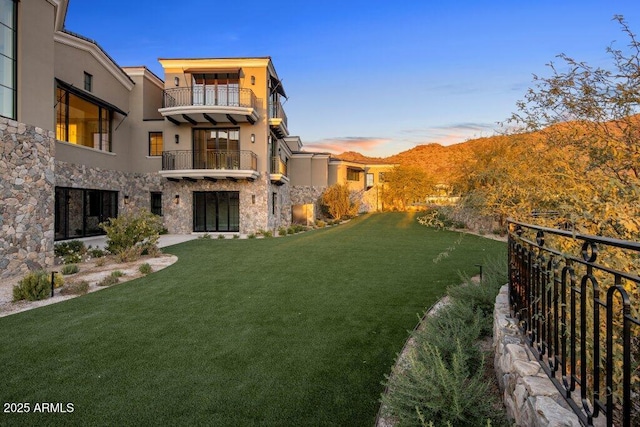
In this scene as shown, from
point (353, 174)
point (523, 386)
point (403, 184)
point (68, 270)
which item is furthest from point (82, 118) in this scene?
point (403, 184)

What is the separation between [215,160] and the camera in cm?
1848

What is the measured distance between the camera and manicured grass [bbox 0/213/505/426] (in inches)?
125

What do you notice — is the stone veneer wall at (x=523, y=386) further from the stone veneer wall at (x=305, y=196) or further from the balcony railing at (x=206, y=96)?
the stone veneer wall at (x=305, y=196)

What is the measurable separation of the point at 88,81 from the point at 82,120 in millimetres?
1811

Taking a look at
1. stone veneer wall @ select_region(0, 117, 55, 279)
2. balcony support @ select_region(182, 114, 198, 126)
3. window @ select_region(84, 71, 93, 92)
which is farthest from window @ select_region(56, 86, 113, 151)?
stone veneer wall @ select_region(0, 117, 55, 279)

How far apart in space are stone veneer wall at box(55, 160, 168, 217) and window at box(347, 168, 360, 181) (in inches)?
825

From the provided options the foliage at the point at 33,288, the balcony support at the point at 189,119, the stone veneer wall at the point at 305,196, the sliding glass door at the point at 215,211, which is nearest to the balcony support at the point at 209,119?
the balcony support at the point at 189,119

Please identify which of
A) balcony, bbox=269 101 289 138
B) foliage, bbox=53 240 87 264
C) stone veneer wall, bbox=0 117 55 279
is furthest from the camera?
balcony, bbox=269 101 289 138

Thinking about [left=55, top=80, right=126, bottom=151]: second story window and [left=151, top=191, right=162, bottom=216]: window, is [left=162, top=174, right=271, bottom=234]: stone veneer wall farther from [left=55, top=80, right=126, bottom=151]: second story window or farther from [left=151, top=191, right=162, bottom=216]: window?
[left=55, top=80, right=126, bottom=151]: second story window

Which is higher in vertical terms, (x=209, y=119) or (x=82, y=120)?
(x=209, y=119)

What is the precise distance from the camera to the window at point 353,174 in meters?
36.3

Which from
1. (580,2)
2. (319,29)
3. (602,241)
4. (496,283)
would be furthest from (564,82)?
(319,29)

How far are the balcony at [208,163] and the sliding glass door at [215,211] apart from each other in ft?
3.12

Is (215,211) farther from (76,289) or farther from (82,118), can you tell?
(76,289)
